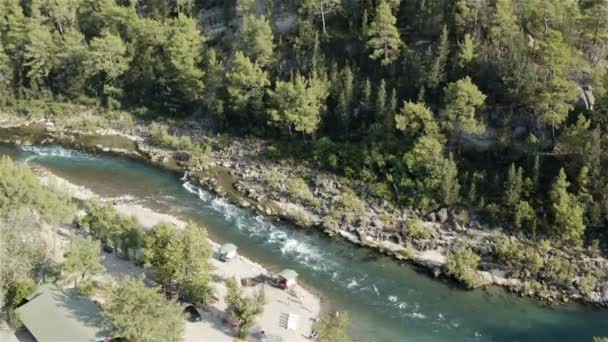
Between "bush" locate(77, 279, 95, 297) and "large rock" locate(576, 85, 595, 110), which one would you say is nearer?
"bush" locate(77, 279, 95, 297)

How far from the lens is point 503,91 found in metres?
48.2

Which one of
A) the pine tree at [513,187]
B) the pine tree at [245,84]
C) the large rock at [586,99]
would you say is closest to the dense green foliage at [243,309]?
the pine tree at [513,187]

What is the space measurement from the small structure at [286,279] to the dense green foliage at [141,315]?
30.4 ft

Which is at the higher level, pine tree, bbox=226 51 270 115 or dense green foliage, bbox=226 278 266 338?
pine tree, bbox=226 51 270 115

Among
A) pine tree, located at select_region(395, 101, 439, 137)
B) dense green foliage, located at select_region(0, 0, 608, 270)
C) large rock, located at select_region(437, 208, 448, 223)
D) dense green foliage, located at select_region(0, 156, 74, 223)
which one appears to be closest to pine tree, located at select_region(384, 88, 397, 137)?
dense green foliage, located at select_region(0, 0, 608, 270)

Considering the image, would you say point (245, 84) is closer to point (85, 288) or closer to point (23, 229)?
point (23, 229)

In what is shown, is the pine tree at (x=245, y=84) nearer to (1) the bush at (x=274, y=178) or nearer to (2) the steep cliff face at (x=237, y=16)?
(2) the steep cliff face at (x=237, y=16)

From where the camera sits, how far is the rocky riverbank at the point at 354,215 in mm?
40219

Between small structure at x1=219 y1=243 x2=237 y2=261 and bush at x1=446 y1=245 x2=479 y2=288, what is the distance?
49.4ft

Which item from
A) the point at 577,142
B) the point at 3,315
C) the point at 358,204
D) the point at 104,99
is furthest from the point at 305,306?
the point at 104,99

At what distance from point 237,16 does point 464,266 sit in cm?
4045

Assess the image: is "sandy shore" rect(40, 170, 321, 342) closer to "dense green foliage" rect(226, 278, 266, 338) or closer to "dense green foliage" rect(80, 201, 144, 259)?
"dense green foliage" rect(226, 278, 266, 338)

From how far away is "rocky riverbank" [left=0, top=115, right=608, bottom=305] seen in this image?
40.2 meters

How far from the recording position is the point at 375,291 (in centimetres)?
4050
